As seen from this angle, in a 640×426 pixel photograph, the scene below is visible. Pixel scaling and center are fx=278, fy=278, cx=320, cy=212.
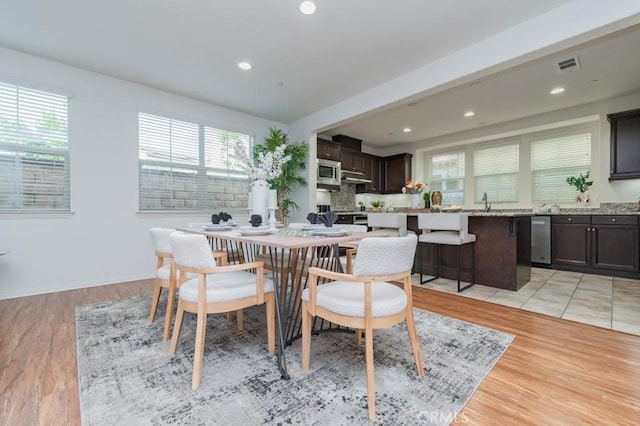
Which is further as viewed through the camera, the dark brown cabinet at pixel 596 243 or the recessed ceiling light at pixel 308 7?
the dark brown cabinet at pixel 596 243

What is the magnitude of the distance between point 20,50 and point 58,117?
28.6 inches

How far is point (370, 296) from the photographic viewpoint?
1.31 meters

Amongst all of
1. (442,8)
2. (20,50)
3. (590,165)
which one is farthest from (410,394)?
(590,165)

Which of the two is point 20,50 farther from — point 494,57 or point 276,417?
point 494,57

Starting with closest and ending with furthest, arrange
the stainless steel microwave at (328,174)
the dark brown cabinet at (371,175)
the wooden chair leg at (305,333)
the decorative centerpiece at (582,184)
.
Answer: the wooden chair leg at (305,333)
the decorative centerpiece at (582,184)
the stainless steel microwave at (328,174)
the dark brown cabinet at (371,175)

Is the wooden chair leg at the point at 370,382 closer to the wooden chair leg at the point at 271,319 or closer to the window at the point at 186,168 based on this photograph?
the wooden chair leg at the point at 271,319

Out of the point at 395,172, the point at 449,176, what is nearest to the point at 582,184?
the point at 449,176

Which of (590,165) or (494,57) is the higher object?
(494,57)

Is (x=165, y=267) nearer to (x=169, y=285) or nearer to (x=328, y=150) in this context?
(x=169, y=285)

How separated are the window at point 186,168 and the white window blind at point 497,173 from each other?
4.96 metres

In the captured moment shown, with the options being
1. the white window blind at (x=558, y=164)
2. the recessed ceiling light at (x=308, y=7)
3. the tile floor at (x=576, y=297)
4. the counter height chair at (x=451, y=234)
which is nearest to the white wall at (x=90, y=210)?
the recessed ceiling light at (x=308, y=7)

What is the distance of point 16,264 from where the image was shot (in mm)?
3109

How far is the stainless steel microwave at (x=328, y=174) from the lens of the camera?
17.8 ft

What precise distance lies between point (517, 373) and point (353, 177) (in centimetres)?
509
